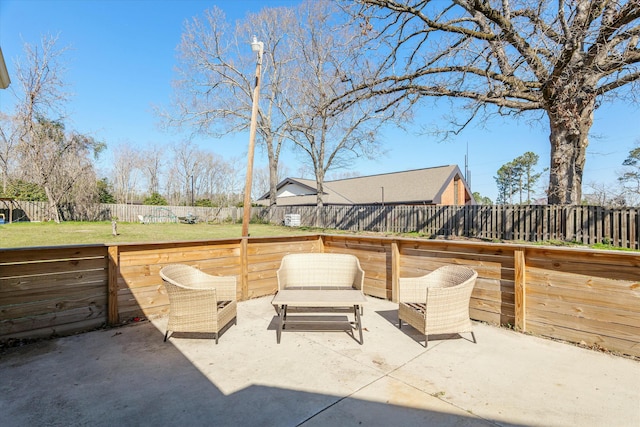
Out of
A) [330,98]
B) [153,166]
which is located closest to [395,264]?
[330,98]

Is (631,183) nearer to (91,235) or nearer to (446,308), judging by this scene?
(446,308)

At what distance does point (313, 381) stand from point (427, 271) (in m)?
2.59

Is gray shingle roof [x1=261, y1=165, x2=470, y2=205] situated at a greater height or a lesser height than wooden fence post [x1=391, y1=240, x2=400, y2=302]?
greater

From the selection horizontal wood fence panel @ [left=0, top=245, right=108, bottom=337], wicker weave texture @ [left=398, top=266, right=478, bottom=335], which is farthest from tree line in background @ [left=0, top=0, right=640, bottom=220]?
horizontal wood fence panel @ [left=0, top=245, right=108, bottom=337]

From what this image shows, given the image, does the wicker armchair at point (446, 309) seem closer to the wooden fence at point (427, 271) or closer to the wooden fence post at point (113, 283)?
the wooden fence at point (427, 271)

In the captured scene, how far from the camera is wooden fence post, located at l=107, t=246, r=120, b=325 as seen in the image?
3.72 metres

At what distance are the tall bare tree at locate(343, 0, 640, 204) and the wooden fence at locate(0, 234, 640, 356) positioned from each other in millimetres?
4191

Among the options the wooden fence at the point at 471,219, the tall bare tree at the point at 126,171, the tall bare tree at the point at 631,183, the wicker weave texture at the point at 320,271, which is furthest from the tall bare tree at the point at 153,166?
the tall bare tree at the point at 631,183

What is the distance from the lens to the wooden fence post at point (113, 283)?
12.2 ft

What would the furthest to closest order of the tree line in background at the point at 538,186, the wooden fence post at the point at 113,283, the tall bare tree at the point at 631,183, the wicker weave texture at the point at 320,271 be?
the tree line in background at the point at 538,186 < the tall bare tree at the point at 631,183 < the wicker weave texture at the point at 320,271 < the wooden fence post at the point at 113,283

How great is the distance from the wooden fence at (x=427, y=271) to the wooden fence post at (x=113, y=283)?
1 cm

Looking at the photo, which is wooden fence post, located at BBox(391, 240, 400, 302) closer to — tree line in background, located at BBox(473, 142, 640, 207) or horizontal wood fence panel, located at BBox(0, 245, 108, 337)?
horizontal wood fence panel, located at BBox(0, 245, 108, 337)

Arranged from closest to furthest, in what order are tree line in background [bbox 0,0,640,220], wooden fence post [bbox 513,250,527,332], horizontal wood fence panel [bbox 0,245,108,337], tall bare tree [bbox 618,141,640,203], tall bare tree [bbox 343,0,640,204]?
horizontal wood fence panel [bbox 0,245,108,337]
wooden fence post [bbox 513,250,527,332]
tall bare tree [bbox 343,0,640,204]
tree line in background [bbox 0,0,640,220]
tall bare tree [bbox 618,141,640,203]

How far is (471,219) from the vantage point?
460 inches
